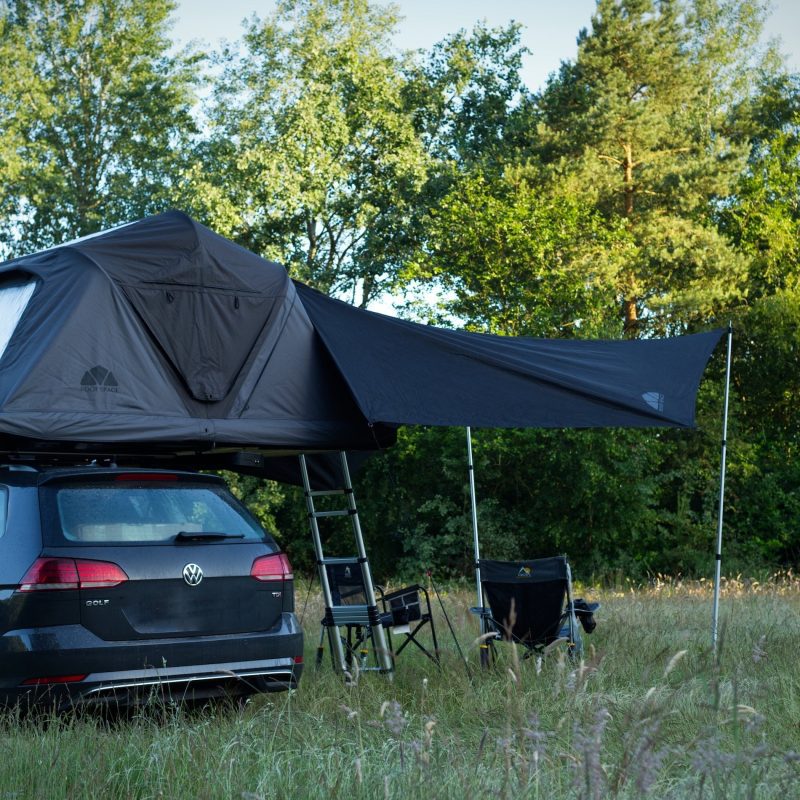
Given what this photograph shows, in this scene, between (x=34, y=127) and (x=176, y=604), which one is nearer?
(x=176, y=604)

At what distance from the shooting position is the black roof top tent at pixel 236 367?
620 cm

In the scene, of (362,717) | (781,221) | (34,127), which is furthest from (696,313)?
(362,717)

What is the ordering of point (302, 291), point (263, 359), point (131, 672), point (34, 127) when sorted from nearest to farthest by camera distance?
point (131, 672), point (263, 359), point (302, 291), point (34, 127)

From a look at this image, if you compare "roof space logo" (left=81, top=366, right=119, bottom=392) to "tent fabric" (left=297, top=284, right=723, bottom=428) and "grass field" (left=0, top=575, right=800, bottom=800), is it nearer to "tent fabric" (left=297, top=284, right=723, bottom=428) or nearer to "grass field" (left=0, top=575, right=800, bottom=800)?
"tent fabric" (left=297, top=284, right=723, bottom=428)

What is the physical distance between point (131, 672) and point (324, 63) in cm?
2139

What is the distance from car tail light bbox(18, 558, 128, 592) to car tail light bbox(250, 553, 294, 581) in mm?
779

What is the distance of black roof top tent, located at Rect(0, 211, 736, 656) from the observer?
244 inches

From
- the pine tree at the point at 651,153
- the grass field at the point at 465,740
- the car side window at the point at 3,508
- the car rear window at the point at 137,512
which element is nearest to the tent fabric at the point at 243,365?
the car side window at the point at 3,508

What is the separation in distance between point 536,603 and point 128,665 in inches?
134

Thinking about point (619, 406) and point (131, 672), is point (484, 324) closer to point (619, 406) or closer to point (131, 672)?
point (619, 406)

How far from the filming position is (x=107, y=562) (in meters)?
5.45

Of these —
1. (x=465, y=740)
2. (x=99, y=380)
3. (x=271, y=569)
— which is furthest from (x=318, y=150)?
(x=465, y=740)

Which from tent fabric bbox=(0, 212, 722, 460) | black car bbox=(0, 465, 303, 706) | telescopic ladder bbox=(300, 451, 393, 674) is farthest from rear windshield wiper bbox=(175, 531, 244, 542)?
telescopic ladder bbox=(300, 451, 393, 674)

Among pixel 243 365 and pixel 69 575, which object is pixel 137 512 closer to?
pixel 69 575
